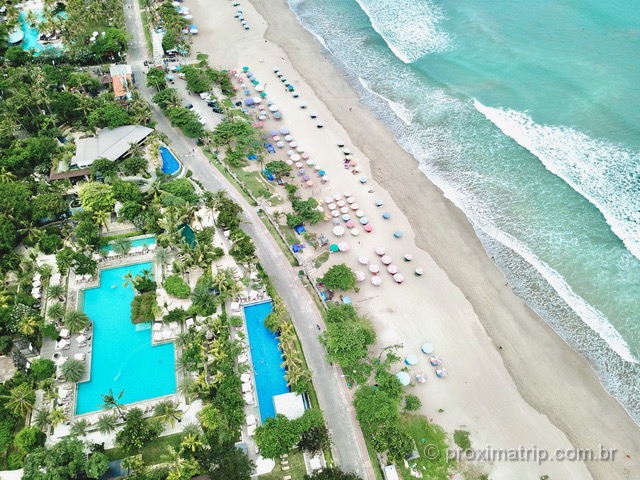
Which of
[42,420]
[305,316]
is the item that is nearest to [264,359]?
[305,316]

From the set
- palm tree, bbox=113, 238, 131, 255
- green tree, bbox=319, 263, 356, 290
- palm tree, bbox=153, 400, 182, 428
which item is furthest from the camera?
palm tree, bbox=113, 238, 131, 255

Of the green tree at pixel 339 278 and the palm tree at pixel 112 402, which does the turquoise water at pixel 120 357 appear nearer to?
the palm tree at pixel 112 402

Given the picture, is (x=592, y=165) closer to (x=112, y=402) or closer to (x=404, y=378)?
(x=404, y=378)

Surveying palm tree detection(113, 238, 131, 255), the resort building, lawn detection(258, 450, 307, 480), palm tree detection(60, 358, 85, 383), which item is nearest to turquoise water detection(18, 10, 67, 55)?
the resort building

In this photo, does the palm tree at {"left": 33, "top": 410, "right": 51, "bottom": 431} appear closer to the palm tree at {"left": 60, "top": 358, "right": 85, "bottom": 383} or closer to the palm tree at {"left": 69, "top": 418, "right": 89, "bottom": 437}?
the palm tree at {"left": 69, "top": 418, "right": 89, "bottom": 437}

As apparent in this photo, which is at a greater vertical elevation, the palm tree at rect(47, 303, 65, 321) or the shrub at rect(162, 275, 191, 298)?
the shrub at rect(162, 275, 191, 298)

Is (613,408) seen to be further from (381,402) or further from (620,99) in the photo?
(620,99)

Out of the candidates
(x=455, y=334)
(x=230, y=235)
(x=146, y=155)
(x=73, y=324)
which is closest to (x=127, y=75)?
(x=146, y=155)

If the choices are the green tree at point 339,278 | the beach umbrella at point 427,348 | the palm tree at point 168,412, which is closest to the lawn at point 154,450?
the palm tree at point 168,412
